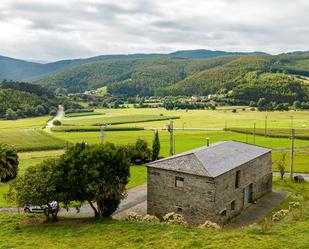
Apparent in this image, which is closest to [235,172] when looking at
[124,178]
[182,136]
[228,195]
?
[228,195]

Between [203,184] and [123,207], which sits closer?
[203,184]

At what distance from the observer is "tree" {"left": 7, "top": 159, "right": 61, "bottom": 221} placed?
97.6 ft

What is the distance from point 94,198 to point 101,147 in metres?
4.36

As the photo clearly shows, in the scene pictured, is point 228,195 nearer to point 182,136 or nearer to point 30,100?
point 182,136

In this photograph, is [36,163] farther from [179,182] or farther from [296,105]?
[296,105]

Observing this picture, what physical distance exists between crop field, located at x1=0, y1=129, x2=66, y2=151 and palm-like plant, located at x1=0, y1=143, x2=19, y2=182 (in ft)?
99.6

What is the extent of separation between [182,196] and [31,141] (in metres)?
65.7

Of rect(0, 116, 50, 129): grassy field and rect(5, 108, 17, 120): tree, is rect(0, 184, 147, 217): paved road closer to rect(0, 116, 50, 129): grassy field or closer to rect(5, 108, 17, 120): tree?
rect(0, 116, 50, 129): grassy field

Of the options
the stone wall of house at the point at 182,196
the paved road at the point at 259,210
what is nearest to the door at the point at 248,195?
the paved road at the point at 259,210

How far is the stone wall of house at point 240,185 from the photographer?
Answer: 33.7 m

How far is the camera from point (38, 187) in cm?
2989

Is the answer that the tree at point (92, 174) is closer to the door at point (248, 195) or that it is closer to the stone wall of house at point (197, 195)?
the stone wall of house at point (197, 195)

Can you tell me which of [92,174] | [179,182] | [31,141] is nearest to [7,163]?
[92,174]

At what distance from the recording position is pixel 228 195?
35156 mm
